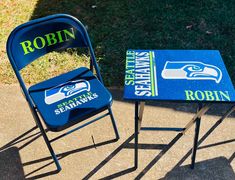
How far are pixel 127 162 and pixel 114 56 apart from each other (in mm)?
1701

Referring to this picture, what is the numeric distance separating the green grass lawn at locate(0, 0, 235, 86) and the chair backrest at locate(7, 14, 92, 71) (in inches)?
44.4

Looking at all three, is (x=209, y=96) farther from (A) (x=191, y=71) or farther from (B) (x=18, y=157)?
(B) (x=18, y=157)


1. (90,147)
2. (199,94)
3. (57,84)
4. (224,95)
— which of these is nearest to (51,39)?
(57,84)

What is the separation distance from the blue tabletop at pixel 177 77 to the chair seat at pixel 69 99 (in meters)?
0.36

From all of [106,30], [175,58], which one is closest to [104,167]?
[175,58]

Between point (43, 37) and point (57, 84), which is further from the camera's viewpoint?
point (57, 84)

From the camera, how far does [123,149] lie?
11.1ft

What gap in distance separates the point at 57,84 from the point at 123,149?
96cm

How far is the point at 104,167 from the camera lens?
3.24 meters

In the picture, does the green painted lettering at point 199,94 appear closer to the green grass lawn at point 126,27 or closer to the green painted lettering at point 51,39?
the green painted lettering at point 51,39

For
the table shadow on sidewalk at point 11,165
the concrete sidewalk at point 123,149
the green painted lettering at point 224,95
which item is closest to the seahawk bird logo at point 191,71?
the green painted lettering at point 224,95

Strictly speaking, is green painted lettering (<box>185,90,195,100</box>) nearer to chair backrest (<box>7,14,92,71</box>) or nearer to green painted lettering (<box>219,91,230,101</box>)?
green painted lettering (<box>219,91,230,101</box>)

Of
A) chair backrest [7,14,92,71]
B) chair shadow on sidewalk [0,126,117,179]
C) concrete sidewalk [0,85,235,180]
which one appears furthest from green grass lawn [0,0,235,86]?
chair backrest [7,14,92,71]

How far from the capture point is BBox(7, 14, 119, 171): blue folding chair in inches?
110
